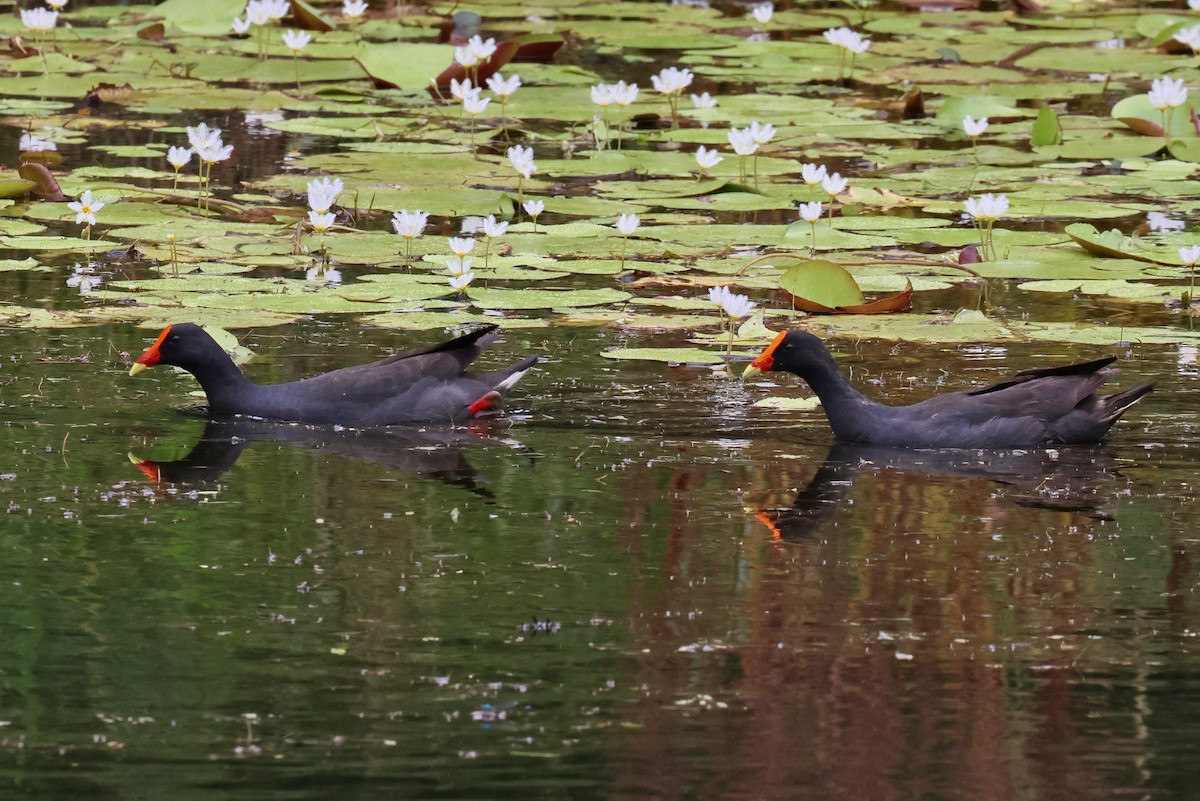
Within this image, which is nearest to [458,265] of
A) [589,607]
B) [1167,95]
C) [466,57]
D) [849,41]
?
[589,607]

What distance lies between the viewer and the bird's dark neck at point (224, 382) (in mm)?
8008

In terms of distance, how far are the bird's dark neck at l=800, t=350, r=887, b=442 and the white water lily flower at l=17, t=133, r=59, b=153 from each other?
722cm

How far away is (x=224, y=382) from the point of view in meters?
8.03

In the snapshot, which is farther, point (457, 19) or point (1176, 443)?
point (457, 19)

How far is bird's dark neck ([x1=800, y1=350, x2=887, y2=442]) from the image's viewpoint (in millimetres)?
7742

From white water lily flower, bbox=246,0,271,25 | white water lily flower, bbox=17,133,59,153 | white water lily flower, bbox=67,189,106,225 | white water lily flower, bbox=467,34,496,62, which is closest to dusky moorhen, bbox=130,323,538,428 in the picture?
white water lily flower, bbox=67,189,106,225

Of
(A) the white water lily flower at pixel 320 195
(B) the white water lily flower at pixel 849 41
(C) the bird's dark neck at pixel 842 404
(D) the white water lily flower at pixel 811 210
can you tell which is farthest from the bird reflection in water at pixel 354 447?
(B) the white water lily flower at pixel 849 41

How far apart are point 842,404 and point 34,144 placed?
306 inches

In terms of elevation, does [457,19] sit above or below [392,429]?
above

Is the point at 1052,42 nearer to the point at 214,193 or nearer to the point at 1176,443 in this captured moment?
Result: the point at 214,193

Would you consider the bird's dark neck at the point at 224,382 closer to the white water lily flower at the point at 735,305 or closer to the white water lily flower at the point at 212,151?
the white water lily flower at the point at 735,305

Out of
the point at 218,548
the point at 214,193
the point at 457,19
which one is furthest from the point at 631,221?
the point at 457,19

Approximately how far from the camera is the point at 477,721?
486cm

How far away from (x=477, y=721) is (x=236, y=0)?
11.5m
